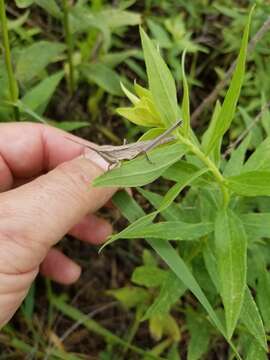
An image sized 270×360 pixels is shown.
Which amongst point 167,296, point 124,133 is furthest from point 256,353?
point 124,133

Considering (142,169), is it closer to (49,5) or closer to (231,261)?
(231,261)

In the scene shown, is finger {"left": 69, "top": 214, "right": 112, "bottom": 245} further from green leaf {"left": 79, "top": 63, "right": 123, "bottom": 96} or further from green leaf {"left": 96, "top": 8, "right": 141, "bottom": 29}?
green leaf {"left": 96, "top": 8, "right": 141, "bottom": 29}

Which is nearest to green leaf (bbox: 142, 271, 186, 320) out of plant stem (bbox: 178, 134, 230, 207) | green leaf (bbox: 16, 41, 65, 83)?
plant stem (bbox: 178, 134, 230, 207)

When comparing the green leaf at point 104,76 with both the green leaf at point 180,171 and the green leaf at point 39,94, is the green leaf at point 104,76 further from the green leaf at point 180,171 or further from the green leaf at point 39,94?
the green leaf at point 180,171

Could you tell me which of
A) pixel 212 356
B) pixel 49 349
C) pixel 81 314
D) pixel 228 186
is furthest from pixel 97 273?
pixel 228 186

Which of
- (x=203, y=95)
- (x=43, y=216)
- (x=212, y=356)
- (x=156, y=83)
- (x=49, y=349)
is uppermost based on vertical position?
(x=156, y=83)

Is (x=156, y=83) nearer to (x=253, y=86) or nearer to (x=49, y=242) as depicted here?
(x=49, y=242)

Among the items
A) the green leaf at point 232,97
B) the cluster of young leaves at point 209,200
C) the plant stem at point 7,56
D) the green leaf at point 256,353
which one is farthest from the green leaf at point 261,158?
the plant stem at point 7,56
